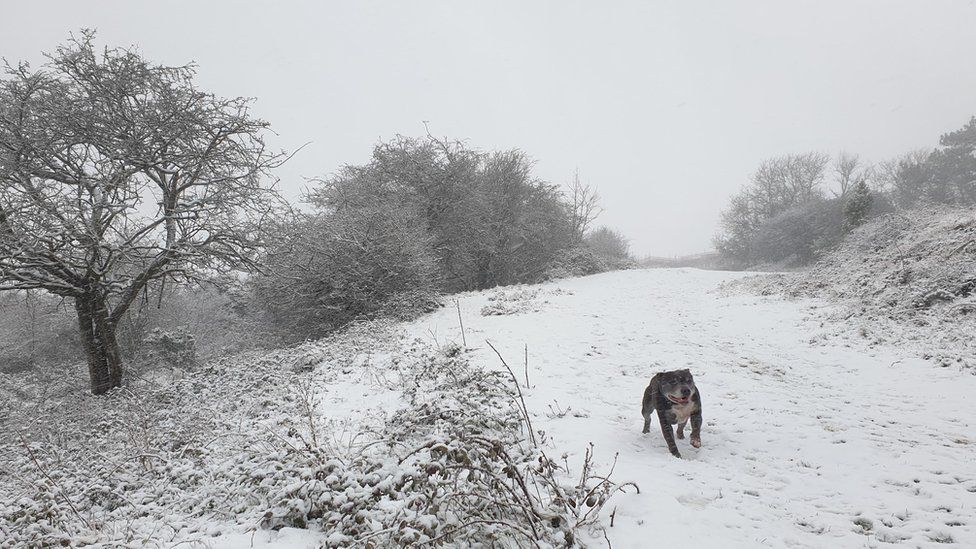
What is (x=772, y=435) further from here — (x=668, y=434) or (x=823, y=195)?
(x=823, y=195)

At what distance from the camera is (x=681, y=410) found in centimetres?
412

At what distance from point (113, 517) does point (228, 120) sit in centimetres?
789

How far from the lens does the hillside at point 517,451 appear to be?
2873 millimetres

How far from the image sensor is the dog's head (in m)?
3.95

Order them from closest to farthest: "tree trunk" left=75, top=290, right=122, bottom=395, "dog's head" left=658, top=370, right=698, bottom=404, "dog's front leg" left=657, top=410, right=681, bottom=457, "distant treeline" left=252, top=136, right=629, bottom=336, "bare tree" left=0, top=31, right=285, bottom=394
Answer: "dog's head" left=658, top=370, right=698, bottom=404, "dog's front leg" left=657, top=410, right=681, bottom=457, "bare tree" left=0, top=31, right=285, bottom=394, "tree trunk" left=75, top=290, right=122, bottom=395, "distant treeline" left=252, top=136, right=629, bottom=336

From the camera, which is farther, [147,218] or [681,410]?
[147,218]

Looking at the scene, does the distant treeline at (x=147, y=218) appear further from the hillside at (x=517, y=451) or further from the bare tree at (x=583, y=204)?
the bare tree at (x=583, y=204)

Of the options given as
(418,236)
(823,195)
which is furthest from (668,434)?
(823,195)

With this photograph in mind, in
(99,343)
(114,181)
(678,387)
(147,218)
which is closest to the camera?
(678,387)

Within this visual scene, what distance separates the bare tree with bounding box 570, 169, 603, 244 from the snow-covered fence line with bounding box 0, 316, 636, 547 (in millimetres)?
26802

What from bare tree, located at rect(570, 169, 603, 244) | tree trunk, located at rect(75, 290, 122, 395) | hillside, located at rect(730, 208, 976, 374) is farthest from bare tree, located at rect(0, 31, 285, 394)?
bare tree, located at rect(570, 169, 603, 244)

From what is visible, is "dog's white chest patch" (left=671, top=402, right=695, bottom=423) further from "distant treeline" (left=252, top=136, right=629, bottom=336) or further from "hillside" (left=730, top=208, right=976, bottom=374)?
"distant treeline" (left=252, top=136, right=629, bottom=336)

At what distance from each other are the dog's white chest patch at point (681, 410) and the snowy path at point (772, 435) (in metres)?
0.38

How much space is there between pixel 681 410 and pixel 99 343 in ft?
37.7
